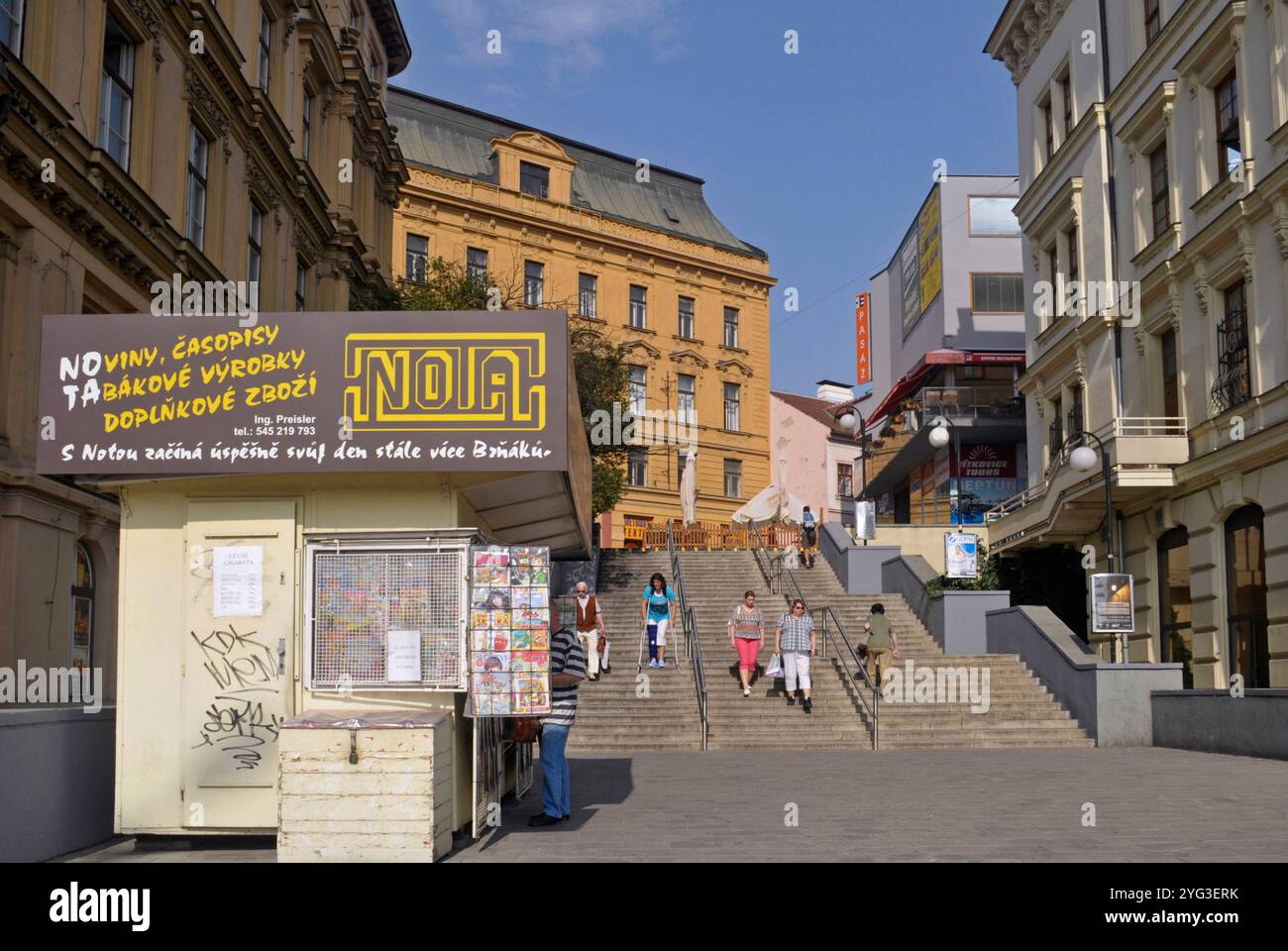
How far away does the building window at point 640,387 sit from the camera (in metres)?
53.4

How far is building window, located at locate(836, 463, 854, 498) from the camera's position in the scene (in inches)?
2904

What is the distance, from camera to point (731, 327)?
57.9 meters

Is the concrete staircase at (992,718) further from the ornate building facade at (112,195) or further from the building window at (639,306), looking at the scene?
the building window at (639,306)

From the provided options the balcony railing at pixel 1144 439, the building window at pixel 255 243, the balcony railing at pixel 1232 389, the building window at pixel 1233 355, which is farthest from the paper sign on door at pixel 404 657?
the balcony railing at pixel 1144 439

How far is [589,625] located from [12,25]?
1101cm

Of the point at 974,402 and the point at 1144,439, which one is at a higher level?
the point at 974,402

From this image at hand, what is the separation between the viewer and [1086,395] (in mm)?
30375

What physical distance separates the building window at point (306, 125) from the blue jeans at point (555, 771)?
71.0ft

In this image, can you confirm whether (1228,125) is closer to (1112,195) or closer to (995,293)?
(1112,195)

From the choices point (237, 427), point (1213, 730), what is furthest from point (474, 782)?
point (1213, 730)

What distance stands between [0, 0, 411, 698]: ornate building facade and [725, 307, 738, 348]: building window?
29.8 metres

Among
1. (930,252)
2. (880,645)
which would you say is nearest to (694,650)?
(880,645)
